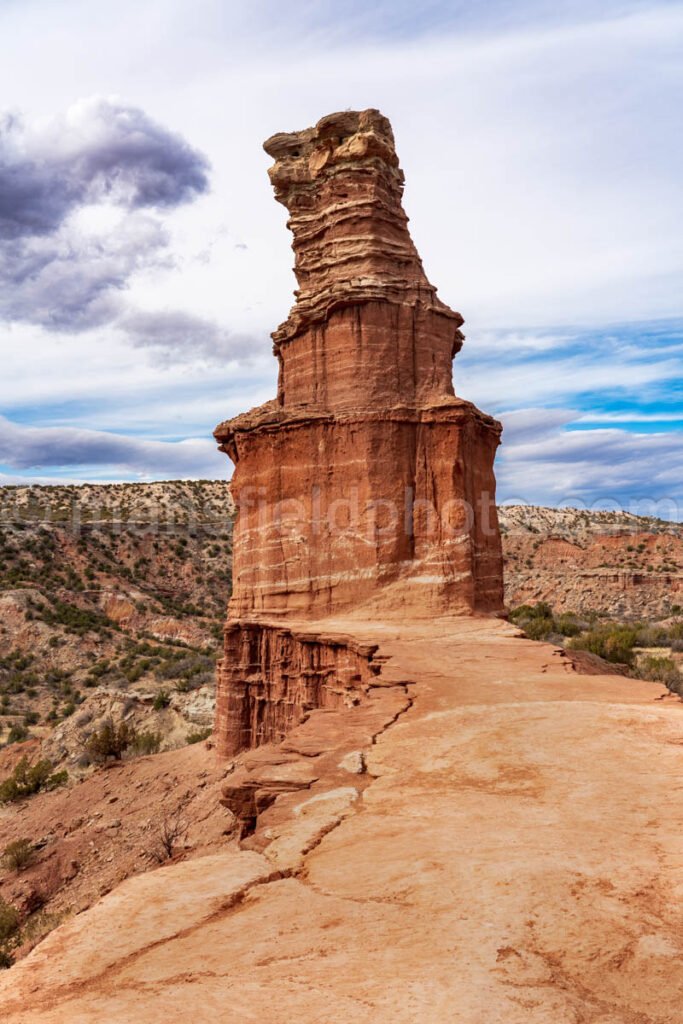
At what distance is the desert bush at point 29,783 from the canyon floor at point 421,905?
1711 centimetres

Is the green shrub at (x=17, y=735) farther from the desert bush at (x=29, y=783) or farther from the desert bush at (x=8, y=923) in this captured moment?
the desert bush at (x=8, y=923)

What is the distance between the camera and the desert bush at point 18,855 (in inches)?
675

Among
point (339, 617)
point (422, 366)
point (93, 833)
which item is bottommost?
point (93, 833)

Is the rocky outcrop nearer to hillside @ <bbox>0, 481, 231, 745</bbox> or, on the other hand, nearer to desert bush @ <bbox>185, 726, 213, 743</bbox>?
desert bush @ <bbox>185, 726, 213, 743</bbox>

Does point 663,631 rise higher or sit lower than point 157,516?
lower

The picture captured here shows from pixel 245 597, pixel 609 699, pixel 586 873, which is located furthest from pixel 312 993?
pixel 245 597

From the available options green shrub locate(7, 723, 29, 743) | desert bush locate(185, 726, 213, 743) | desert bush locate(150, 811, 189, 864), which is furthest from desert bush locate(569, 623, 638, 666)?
green shrub locate(7, 723, 29, 743)

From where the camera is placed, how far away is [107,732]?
22875 millimetres

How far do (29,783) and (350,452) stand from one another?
14.9 meters

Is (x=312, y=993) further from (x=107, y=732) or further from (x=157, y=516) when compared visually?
(x=157, y=516)

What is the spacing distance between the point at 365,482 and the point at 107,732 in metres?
12.4

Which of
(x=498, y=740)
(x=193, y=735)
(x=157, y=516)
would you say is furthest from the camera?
(x=157, y=516)

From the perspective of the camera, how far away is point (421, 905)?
4816mm

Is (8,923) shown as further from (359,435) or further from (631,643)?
(631,643)
